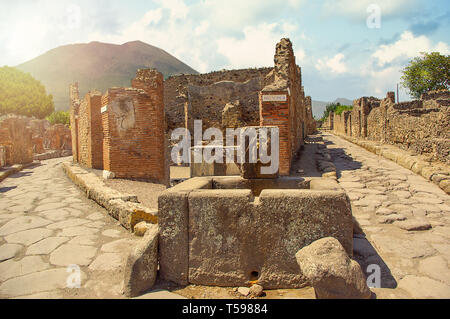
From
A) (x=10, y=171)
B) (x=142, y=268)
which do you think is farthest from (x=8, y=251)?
(x=10, y=171)

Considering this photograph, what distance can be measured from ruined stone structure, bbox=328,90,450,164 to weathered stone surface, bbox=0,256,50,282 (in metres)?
8.53

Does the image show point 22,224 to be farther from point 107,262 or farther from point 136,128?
point 136,128

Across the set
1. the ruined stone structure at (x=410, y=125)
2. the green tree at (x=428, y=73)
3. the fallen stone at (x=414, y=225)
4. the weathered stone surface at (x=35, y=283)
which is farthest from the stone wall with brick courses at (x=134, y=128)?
the green tree at (x=428, y=73)

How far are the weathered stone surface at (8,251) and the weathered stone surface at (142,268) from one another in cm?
167

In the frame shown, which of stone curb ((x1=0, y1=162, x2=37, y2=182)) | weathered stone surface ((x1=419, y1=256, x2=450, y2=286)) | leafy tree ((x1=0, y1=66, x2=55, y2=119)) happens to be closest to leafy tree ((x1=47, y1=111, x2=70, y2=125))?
leafy tree ((x1=0, y1=66, x2=55, y2=119))

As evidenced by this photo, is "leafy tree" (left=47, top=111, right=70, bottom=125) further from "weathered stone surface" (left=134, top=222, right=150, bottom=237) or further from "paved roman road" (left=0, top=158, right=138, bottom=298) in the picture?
"weathered stone surface" (left=134, top=222, right=150, bottom=237)

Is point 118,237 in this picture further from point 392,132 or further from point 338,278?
point 392,132

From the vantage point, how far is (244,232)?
240cm

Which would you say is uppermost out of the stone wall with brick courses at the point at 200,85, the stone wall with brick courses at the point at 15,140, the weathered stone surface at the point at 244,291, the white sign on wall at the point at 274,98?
the stone wall with brick courses at the point at 200,85

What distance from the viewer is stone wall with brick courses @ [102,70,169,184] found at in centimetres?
705

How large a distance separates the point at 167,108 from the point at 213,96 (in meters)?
3.30

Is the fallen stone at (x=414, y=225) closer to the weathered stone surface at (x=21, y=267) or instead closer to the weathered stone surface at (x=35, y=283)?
the weathered stone surface at (x=35, y=283)

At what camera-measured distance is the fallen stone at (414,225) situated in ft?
11.9

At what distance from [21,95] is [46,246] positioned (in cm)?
4244
